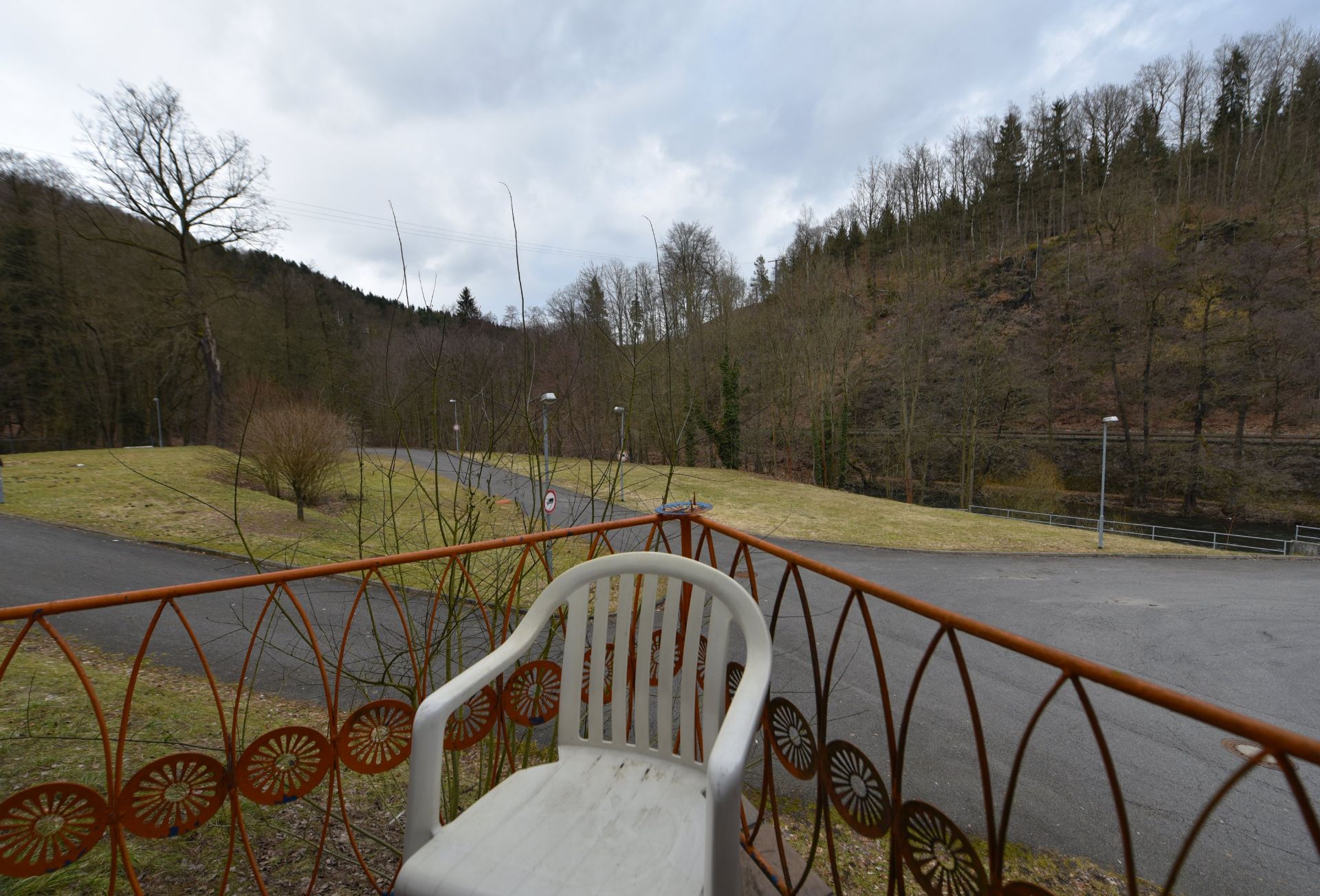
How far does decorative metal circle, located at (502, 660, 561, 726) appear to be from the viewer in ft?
6.01

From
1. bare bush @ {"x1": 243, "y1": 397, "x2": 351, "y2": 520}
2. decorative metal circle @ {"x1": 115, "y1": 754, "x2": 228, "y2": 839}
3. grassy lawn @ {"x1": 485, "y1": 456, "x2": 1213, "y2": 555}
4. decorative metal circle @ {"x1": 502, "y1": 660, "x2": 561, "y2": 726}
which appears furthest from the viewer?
grassy lawn @ {"x1": 485, "y1": 456, "x2": 1213, "y2": 555}

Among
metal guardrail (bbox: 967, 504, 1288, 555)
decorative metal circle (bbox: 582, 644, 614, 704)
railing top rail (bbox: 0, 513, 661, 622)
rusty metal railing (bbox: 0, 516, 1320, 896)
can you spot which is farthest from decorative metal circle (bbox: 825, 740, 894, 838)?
metal guardrail (bbox: 967, 504, 1288, 555)

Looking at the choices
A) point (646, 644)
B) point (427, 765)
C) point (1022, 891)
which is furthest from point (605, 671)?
point (1022, 891)

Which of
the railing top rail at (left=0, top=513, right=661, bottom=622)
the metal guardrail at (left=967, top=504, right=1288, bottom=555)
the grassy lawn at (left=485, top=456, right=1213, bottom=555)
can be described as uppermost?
the railing top rail at (left=0, top=513, right=661, bottom=622)

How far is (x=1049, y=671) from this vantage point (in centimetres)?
710

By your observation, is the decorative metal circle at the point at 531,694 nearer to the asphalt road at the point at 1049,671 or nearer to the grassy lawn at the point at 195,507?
the asphalt road at the point at 1049,671

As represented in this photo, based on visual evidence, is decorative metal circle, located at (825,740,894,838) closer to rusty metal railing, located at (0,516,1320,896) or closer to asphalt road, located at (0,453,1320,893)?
rusty metal railing, located at (0,516,1320,896)

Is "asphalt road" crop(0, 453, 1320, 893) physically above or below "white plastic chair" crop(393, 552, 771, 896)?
below

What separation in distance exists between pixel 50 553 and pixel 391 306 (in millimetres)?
9017

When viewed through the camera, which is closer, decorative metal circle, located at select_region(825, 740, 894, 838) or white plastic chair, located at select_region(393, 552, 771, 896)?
white plastic chair, located at select_region(393, 552, 771, 896)

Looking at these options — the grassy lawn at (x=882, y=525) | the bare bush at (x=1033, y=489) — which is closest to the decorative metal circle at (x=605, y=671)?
the grassy lawn at (x=882, y=525)

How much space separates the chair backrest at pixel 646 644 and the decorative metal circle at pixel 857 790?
300mm

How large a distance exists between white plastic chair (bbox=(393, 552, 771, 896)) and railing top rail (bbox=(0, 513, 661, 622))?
0.46 metres

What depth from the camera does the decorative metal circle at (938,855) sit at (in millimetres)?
1031
